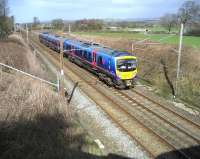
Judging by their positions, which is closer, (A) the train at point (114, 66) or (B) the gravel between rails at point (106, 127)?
(B) the gravel between rails at point (106, 127)

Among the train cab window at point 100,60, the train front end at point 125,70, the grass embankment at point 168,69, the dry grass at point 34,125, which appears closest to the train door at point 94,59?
the train cab window at point 100,60

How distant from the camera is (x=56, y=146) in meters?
13.3

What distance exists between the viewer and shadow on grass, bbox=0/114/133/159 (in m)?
12.3

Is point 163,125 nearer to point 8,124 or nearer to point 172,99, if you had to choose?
point 172,99

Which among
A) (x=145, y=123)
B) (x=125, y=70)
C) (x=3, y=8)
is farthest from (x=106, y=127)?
(x=3, y=8)

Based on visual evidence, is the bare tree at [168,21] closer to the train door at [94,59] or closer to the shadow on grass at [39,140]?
the train door at [94,59]

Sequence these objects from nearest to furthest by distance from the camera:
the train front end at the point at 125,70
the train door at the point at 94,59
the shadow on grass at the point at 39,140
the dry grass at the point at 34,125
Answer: the shadow on grass at the point at 39,140 → the dry grass at the point at 34,125 → the train front end at the point at 125,70 → the train door at the point at 94,59

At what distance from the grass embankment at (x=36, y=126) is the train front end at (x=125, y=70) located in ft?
19.8

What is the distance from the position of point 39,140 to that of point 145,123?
6.34 metres

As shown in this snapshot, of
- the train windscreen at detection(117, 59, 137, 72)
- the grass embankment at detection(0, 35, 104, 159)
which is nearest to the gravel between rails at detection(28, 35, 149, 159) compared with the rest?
the grass embankment at detection(0, 35, 104, 159)

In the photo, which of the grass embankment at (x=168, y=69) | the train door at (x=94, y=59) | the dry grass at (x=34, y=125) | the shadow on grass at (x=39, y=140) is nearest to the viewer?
the shadow on grass at (x=39, y=140)

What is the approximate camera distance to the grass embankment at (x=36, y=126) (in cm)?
1259

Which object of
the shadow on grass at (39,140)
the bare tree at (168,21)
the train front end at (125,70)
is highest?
the bare tree at (168,21)

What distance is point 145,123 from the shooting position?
17109 mm
